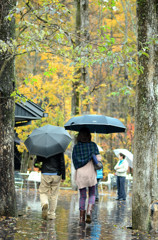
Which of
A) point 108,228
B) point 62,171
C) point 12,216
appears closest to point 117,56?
point 62,171

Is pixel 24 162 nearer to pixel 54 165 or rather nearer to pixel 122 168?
pixel 122 168

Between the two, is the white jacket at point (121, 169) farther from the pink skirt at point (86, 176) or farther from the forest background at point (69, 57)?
the pink skirt at point (86, 176)

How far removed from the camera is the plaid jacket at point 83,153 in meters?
8.93

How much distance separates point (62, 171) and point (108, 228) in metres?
1.63

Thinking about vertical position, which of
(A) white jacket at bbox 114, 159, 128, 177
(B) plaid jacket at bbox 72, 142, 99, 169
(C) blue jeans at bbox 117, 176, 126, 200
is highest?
(B) plaid jacket at bbox 72, 142, 99, 169

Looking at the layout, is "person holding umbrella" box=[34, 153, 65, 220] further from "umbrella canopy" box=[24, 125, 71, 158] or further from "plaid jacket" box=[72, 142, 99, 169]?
"plaid jacket" box=[72, 142, 99, 169]

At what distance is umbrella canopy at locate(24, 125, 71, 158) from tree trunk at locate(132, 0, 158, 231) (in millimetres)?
1837

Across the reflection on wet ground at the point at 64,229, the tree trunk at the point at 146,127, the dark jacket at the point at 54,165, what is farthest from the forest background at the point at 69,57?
the reflection on wet ground at the point at 64,229

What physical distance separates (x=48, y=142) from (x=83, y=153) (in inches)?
34.2

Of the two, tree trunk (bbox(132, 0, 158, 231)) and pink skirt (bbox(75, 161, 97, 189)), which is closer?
tree trunk (bbox(132, 0, 158, 231))

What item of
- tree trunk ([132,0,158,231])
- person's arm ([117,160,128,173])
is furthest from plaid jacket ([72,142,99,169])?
person's arm ([117,160,128,173])

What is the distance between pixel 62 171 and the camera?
916 cm

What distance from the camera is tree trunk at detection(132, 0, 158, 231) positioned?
26.6ft

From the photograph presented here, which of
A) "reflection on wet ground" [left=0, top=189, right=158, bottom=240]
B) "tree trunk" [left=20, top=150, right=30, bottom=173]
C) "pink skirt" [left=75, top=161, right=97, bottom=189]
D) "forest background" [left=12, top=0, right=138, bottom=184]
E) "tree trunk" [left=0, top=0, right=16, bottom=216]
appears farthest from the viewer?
"tree trunk" [left=20, top=150, right=30, bottom=173]
